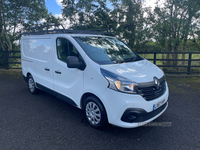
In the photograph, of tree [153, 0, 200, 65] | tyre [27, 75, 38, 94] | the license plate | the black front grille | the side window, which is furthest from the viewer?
tree [153, 0, 200, 65]

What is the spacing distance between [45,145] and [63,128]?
22.6 inches

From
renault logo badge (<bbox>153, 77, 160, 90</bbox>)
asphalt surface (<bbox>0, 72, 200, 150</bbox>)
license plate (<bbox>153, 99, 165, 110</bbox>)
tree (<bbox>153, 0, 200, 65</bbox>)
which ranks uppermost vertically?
tree (<bbox>153, 0, 200, 65</bbox>)

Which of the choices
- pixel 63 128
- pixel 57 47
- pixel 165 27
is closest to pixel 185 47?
pixel 165 27

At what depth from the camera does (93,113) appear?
3.18m

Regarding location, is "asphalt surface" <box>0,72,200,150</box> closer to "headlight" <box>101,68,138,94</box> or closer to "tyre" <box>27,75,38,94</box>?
"tyre" <box>27,75,38,94</box>

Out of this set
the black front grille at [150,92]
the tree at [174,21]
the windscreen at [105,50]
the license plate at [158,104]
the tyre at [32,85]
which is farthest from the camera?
the tree at [174,21]

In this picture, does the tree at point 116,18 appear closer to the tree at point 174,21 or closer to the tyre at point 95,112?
the tree at point 174,21

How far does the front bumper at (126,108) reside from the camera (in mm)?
2693

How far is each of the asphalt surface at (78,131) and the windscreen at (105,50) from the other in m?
1.44

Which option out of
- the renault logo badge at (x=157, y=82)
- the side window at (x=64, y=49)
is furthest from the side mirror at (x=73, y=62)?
the renault logo badge at (x=157, y=82)

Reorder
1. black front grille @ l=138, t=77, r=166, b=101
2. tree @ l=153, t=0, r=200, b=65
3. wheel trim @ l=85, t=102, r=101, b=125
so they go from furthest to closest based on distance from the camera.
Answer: tree @ l=153, t=0, r=200, b=65, wheel trim @ l=85, t=102, r=101, b=125, black front grille @ l=138, t=77, r=166, b=101

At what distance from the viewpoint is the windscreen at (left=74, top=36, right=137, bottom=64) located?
3382 mm

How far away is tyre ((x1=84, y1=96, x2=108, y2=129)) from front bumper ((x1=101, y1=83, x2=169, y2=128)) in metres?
0.15

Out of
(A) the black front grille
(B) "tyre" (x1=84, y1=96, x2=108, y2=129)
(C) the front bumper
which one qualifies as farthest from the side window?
(A) the black front grille
